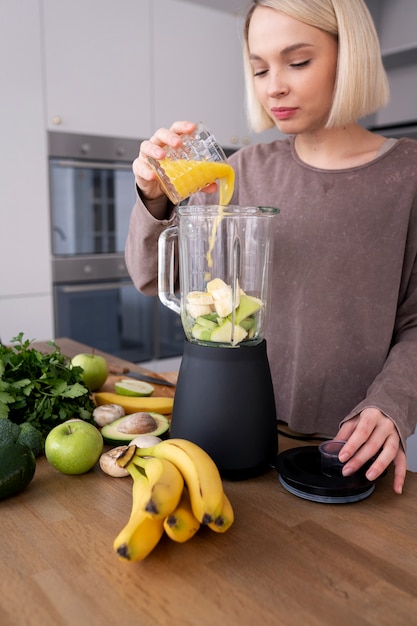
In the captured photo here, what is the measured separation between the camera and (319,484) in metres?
0.76

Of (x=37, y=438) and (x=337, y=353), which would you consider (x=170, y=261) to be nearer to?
(x=37, y=438)

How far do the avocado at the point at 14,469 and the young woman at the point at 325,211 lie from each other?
43 centimetres

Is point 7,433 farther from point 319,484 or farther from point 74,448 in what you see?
point 319,484

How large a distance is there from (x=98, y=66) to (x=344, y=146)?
1.84 meters

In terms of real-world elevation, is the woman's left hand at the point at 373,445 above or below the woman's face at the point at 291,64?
below

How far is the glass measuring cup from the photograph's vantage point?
0.85 metres

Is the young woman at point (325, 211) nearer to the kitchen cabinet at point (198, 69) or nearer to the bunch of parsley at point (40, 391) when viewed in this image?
the bunch of parsley at point (40, 391)

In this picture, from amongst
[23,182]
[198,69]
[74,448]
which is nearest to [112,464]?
[74,448]

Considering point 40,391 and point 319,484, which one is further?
point 40,391

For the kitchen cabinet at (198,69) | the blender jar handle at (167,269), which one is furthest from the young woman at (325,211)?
the kitchen cabinet at (198,69)

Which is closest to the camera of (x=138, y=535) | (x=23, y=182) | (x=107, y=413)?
(x=138, y=535)

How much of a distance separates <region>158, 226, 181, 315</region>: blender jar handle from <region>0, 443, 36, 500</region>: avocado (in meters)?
0.29

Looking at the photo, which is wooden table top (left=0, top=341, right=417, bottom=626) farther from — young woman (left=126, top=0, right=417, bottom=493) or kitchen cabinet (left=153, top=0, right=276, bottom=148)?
kitchen cabinet (left=153, top=0, right=276, bottom=148)

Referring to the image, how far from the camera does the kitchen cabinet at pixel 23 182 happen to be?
2.43 metres
